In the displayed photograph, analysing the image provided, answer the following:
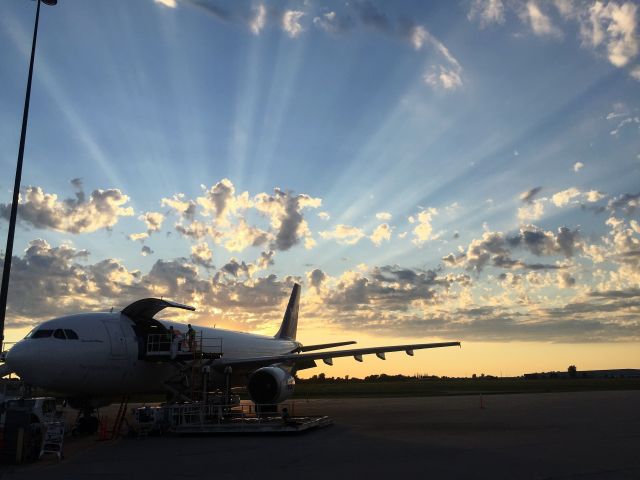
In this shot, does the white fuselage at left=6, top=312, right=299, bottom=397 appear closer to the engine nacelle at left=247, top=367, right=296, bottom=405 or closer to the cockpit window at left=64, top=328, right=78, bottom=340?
the cockpit window at left=64, top=328, right=78, bottom=340

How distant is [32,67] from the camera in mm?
21812

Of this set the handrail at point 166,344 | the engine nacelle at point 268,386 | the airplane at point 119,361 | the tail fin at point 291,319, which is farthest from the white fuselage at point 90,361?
the tail fin at point 291,319

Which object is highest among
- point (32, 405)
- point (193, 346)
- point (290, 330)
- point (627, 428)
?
point (290, 330)

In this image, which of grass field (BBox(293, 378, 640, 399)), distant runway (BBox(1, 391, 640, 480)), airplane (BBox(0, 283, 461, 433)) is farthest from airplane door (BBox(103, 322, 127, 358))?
grass field (BBox(293, 378, 640, 399))

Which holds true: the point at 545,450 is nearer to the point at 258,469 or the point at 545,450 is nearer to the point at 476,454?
the point at 476,454

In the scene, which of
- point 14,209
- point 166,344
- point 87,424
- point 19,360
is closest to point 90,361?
point 19,360

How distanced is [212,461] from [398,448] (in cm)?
450

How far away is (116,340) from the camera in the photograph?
19.2m

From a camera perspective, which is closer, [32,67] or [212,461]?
[212,461]

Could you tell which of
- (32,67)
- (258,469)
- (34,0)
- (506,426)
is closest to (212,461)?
(258,469)

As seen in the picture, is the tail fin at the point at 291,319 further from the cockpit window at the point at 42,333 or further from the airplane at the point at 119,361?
the cockpit window at the point at 42,333

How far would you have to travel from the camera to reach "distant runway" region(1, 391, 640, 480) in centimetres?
1059

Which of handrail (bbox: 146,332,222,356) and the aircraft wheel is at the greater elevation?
handrail (bbox: 146,332,222,356)

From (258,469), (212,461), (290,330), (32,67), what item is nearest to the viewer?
(258,469)
